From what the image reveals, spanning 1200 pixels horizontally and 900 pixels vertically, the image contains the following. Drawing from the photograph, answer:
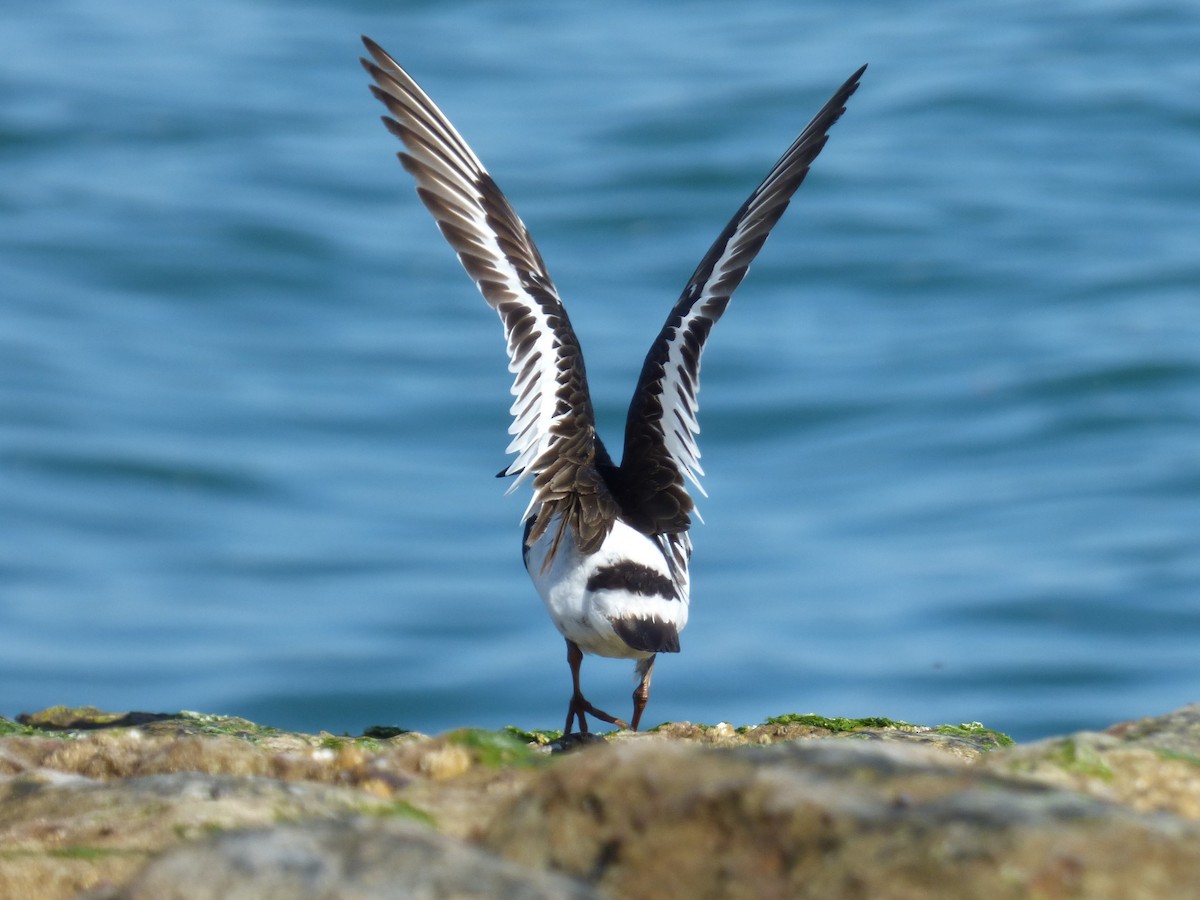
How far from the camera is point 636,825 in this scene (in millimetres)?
3488

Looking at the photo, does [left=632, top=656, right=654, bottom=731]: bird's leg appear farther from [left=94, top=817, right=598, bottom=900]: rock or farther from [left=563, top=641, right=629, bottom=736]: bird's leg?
[left=94, top=817, right=598, bottom=900]: rock

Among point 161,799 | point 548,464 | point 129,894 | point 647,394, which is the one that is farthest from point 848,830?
point 647,394

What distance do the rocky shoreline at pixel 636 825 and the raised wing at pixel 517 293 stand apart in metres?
3.28

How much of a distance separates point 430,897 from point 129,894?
682mm

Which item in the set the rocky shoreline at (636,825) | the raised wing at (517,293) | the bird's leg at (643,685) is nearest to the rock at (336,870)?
the rocky shoreline at (636,825)

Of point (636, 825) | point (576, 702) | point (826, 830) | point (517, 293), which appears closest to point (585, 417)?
point (517, 293)

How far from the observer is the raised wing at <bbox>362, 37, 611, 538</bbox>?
7977 millimetres

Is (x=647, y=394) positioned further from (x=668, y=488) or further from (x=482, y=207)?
(x=482, y=207)

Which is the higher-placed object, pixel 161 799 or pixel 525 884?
pixel 161 799

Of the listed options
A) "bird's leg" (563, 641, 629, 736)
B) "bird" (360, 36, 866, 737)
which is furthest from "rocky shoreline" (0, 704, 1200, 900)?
"bird's leg" (563, 641, 629, 736)

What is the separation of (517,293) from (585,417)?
82 centimetres

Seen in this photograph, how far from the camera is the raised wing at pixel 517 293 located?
798cm

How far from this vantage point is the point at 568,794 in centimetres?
362

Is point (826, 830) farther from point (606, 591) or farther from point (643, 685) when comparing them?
point (643, 685)
